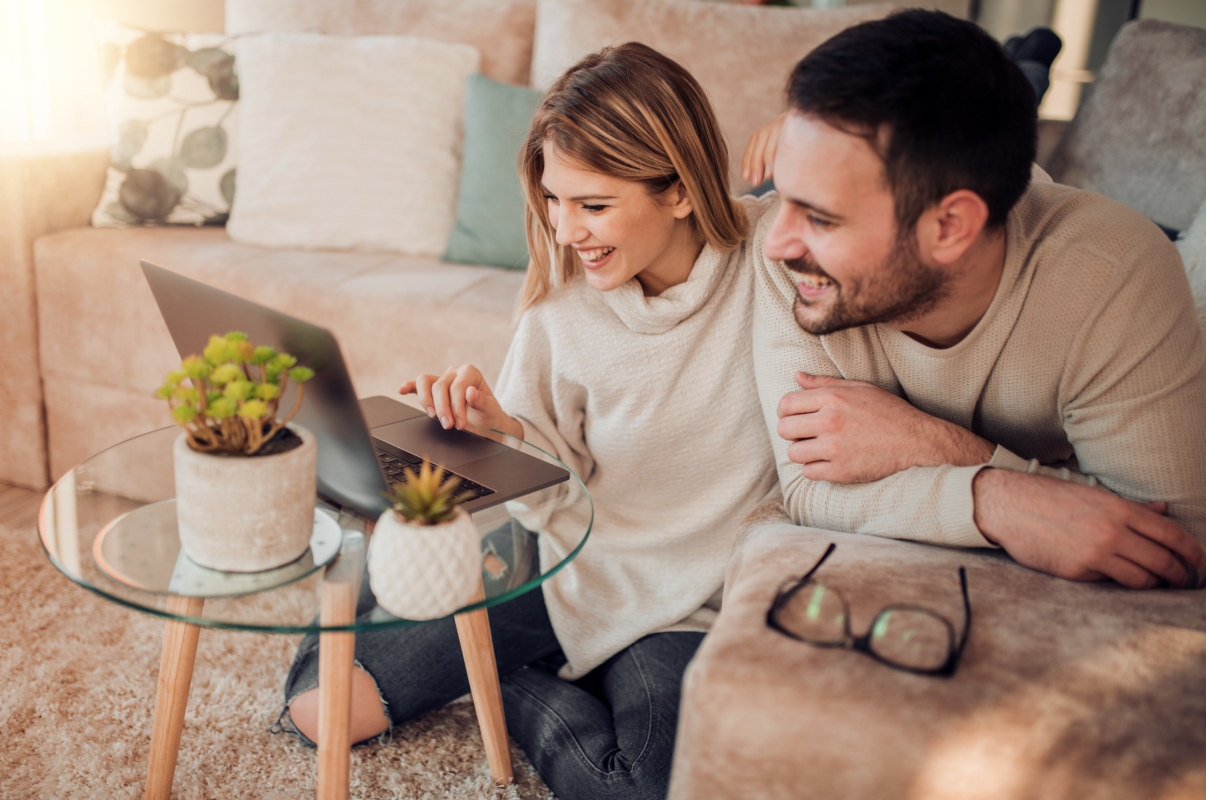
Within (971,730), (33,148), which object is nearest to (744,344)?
(971,730)

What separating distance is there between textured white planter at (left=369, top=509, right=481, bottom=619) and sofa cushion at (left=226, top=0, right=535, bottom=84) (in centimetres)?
171

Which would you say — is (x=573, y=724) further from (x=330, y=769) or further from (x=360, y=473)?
(x=360, y=473)

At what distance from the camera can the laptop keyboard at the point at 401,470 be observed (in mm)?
957

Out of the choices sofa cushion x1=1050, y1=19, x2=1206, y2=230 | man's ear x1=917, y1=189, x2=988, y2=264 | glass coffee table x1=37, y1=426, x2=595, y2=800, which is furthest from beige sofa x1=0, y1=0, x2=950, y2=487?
man's ear x1=917, y1=189, x2=988, y2=264

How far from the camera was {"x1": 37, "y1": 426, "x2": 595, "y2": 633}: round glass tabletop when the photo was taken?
79 centimetres

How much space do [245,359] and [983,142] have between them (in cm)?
69

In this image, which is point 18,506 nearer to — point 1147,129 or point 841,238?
point 841,238

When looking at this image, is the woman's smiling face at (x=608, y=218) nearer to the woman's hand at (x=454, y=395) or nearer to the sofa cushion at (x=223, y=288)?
the woman's hand at (x=454, y=395)

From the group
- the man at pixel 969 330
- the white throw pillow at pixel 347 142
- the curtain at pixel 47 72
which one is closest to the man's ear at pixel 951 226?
the man at pixel 969 330

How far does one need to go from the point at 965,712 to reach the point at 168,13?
9.77 feet

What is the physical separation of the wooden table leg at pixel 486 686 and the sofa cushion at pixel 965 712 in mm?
430

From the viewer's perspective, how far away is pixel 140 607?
79 centimetres

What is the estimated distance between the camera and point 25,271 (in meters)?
1.96

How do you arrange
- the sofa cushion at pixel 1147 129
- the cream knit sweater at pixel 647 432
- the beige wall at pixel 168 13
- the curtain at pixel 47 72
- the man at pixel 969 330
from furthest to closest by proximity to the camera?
the beige wall at pixel 168 13, the curtain at pixel 47 72, the sofa cushion at pixel 1147 129, the cream knit sweater at pixel 647 432, the man at pixel 969 330
